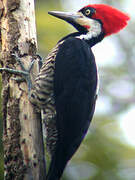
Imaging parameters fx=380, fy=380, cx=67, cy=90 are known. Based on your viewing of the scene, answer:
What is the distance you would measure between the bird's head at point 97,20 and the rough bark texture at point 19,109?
2.63 ft

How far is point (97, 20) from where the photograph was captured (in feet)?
14.3

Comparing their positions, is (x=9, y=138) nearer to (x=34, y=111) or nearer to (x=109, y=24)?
(x=34, y=111)

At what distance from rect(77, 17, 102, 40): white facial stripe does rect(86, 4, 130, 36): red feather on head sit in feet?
0.20

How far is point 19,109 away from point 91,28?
1.46m

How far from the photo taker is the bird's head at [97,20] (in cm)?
431

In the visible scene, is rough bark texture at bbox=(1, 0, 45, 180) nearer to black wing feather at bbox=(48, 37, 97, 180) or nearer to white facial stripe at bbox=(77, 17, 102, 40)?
black wing feather at bbox=(48, 37, 97, 180)

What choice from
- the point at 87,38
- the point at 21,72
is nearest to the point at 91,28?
the point at 87,38

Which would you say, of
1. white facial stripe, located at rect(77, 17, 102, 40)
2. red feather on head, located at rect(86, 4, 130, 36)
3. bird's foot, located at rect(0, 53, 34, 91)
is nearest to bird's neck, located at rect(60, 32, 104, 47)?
white facial stripe, located at rect(77, 17, 102, 40)

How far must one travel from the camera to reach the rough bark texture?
3199mm

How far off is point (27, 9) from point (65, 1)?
4.15m

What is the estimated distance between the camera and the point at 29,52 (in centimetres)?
362

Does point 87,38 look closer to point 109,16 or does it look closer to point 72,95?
point 109,16

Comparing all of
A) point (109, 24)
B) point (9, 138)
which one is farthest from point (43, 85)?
point (109, 24)

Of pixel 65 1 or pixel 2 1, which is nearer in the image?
pixel 2 1
